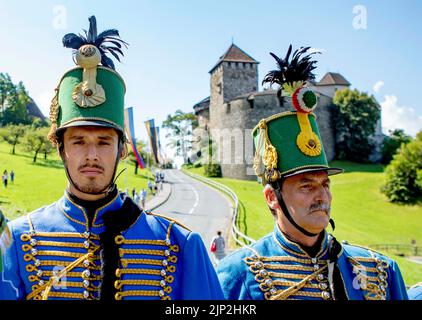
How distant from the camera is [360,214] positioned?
44.2m

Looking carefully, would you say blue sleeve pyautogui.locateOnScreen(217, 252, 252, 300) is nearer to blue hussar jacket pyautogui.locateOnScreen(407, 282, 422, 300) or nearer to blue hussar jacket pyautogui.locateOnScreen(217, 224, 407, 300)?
blue hussar jacket pyautogui.locateOnScreen(217, 224, 407, 300)

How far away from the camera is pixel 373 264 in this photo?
15.0 feet

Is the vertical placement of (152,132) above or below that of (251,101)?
below

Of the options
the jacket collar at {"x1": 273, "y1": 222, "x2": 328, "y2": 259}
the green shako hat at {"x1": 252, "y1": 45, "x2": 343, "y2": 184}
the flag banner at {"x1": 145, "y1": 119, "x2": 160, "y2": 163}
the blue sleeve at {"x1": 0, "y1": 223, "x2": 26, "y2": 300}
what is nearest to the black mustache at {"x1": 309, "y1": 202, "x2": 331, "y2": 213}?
the green shako hat at {"x1": 252, "y1": 45, "x2": 343, "y2": 184}

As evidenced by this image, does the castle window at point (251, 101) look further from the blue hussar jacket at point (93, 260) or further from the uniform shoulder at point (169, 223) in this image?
the blue hussar jacket at point (93, 260)

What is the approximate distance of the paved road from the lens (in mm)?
24736

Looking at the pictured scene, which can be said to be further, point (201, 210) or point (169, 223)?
point (201, 210)

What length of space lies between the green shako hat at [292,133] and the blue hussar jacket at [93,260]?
4.11 ft

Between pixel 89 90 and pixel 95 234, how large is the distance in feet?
4.21

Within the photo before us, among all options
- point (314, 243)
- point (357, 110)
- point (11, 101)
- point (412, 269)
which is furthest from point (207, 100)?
point (314, 243)

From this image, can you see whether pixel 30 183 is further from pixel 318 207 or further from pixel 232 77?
pixel 232 77

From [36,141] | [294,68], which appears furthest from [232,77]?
[294,68]

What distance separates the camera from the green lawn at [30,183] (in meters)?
26.7
